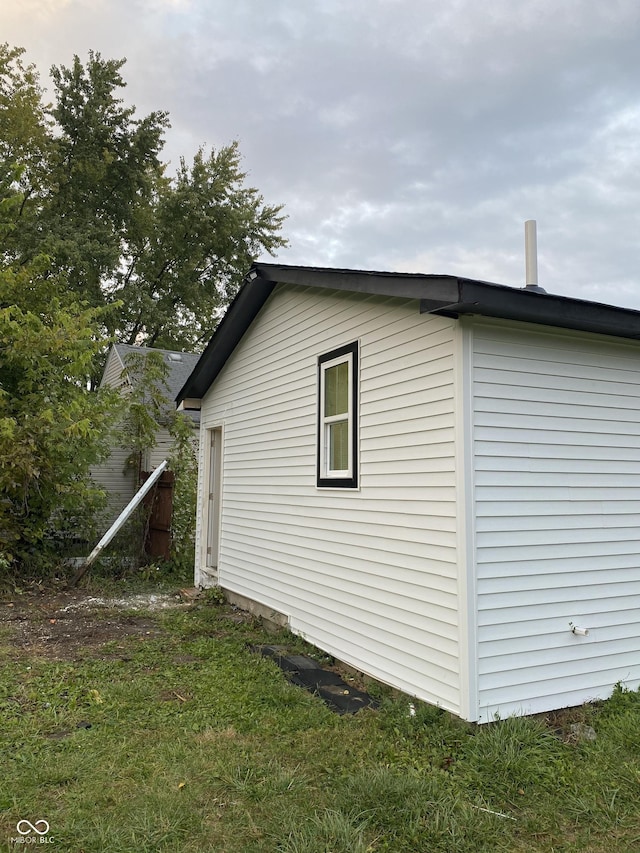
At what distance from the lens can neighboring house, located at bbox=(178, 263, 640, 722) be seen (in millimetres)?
3779

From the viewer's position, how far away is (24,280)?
9844mm

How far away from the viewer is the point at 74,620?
720 cm

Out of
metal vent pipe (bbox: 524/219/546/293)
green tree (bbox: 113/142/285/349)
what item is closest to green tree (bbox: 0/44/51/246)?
green tree (bbox: 113/142/285/349)

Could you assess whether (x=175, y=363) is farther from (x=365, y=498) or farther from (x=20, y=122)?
(x=365, y=498)

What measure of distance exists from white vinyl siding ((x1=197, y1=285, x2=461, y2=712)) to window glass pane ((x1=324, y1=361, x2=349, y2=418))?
0.67ft

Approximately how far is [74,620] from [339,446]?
4.23 metres

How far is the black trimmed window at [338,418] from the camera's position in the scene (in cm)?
521

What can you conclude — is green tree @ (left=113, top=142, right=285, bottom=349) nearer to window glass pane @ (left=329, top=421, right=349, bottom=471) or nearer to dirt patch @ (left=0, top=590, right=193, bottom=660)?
dirt patch @ (left=0, top=590, right=193, bottom=660)

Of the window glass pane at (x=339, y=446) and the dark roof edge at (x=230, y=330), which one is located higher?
the dark roof edge at (x=230, y=330)

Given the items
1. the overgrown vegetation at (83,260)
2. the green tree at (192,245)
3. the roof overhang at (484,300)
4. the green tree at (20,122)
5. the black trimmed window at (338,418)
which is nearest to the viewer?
the roof overhang at (484,300)

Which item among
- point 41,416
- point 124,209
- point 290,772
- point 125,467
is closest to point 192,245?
point 124,209

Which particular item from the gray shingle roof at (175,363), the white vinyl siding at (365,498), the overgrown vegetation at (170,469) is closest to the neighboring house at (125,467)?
the gray shingle roof at (175,363)

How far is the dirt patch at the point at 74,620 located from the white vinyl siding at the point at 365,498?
4.61 ft

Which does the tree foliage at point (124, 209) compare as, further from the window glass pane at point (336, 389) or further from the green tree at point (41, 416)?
the window glass pane at point (336, 389)
